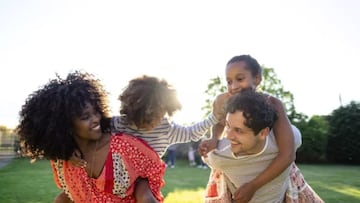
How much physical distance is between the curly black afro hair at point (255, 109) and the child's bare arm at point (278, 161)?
3.7 inches

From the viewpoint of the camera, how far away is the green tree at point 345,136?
25.2 m

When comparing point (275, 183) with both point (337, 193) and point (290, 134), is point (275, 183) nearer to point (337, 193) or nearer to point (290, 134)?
point (290, 134)

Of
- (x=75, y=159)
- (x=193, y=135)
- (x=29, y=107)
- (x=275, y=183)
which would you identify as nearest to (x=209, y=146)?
(x=193, y=135)

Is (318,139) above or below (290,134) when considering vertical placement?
below

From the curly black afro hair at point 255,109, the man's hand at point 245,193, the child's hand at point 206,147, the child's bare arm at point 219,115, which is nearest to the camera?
the curly black afro hair at point 255,109

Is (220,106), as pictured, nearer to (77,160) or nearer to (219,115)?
(219,115)

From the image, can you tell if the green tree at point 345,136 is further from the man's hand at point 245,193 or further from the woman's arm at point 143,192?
the woman's arm at point 143,192

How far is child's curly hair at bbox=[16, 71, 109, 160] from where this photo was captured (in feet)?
7.24

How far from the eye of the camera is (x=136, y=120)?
94.0 inches

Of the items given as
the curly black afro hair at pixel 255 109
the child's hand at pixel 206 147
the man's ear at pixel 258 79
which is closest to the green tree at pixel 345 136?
the man's ear at pixel 258 79

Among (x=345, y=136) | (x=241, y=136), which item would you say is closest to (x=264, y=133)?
(x=241, y=136)

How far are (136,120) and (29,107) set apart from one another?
0.58 meters

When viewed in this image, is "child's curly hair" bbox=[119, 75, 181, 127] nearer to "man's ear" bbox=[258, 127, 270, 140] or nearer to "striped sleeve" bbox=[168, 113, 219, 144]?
"striped sleeve" bbox=[168, 113, 219, 144]

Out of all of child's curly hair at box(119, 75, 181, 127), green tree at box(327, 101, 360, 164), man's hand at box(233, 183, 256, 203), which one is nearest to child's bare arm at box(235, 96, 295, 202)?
man's hand at box(233, 183, 256, 203)
